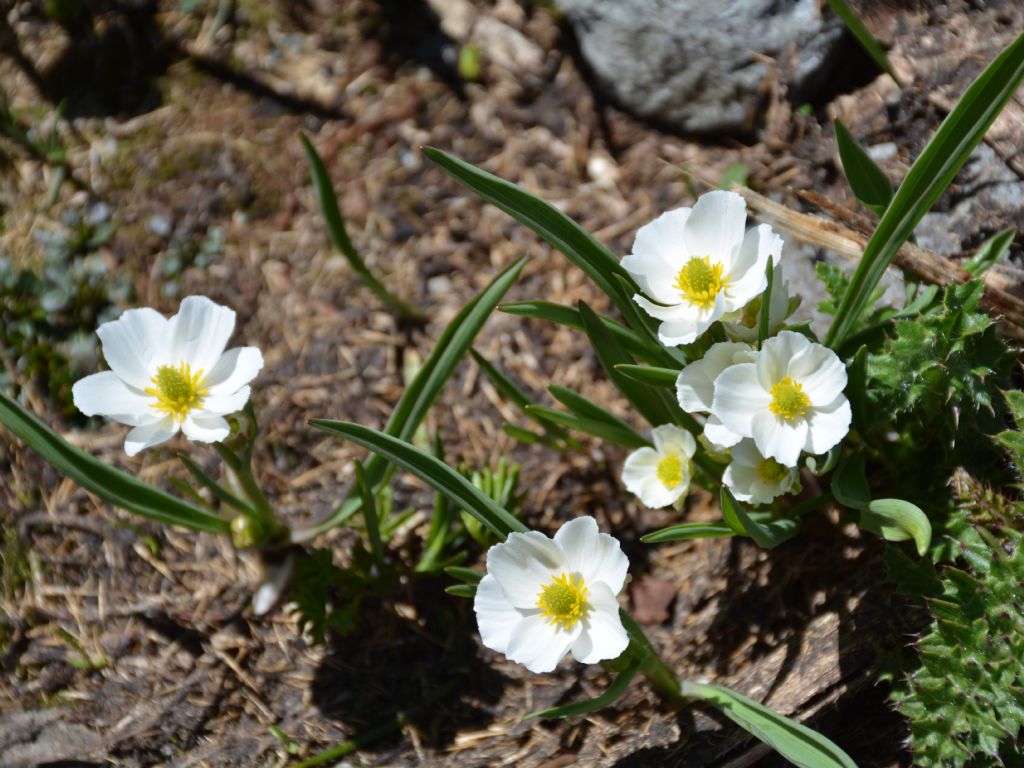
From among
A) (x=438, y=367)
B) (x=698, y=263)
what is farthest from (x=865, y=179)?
(x=438, y=367)

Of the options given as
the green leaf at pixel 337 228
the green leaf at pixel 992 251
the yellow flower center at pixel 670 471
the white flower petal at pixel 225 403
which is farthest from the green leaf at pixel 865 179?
the white flower petal at pixel 225 403

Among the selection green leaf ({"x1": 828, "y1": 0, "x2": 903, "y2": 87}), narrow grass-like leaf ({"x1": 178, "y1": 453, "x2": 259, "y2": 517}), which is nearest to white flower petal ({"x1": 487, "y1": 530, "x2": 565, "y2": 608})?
narrow grass-like leaf ({"x1": 178, "y1": 453, "x2": 259, "y2": 517})

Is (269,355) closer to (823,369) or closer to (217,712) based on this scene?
(217,712)

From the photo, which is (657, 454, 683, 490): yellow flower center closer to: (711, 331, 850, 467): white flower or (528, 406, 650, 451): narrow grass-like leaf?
(528, 406, 650, 451): narrow grass-like leaf

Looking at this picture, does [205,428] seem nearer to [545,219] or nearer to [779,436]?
[545,219]

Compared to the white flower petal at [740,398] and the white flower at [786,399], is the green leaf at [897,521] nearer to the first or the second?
the white flower at [786,399]
